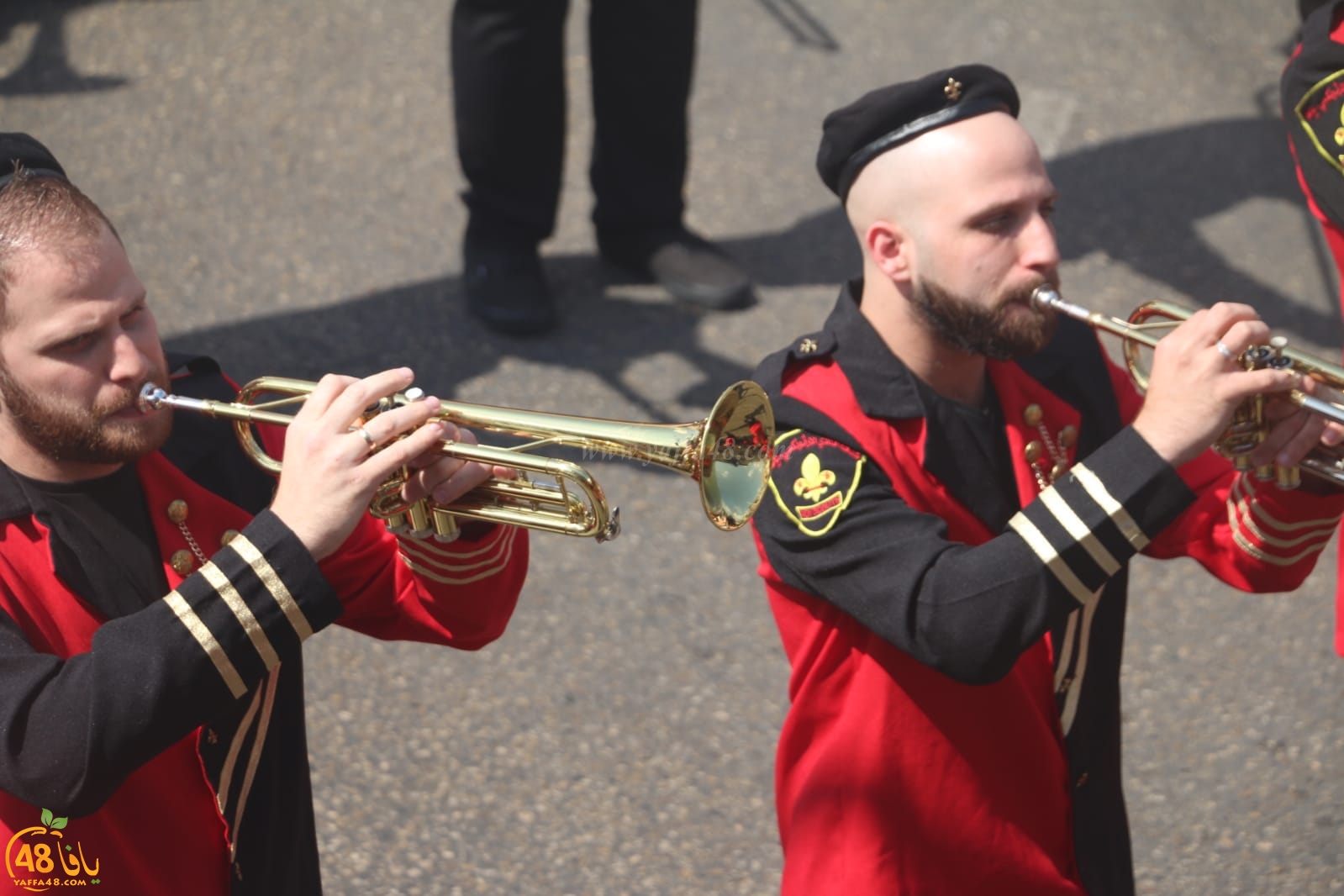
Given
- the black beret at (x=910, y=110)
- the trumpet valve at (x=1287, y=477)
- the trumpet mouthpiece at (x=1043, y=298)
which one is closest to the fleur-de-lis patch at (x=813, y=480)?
the trumpet mouthpiece at (x=1043, y=298)

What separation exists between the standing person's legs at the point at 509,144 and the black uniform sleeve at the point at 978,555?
9.25ft

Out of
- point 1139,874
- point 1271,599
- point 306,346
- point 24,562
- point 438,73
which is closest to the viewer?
point 24,562

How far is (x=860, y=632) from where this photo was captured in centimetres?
229

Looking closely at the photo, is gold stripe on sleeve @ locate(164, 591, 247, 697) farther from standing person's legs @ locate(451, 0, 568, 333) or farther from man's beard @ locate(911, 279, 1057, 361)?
standing person's legs @ locate(451, 0, 568, 333)

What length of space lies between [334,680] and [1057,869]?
81.0 inches

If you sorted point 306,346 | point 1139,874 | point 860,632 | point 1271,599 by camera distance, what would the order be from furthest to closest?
point 306,346 < point 1271,599 < point 1139,874 < point 860,632

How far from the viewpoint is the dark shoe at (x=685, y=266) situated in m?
5.19

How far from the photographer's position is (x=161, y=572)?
2.12 m

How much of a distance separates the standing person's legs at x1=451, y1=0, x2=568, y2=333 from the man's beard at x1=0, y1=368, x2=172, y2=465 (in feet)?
9.56

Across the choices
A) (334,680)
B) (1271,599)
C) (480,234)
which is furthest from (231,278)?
(1271,599)

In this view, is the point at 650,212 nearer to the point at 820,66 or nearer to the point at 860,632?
the point at 820,66

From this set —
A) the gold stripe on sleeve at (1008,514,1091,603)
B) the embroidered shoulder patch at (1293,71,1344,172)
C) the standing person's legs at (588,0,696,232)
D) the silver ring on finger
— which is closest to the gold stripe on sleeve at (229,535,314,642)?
the silver ring on finger

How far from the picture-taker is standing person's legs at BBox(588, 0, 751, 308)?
496 cm

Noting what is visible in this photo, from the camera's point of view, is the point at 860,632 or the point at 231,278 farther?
the point at 231,278
